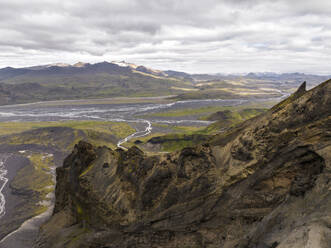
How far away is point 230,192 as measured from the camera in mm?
23609

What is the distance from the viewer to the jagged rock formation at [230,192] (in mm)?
17750

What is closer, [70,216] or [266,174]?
[266,174]

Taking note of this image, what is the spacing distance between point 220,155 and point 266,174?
638 centimetres

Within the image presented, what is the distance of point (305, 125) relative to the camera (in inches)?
859

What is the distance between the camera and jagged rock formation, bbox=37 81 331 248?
1775cm

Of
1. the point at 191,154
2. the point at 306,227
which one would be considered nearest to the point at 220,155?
the point at 191,154

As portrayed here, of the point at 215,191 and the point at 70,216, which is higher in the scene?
the point at 215,191

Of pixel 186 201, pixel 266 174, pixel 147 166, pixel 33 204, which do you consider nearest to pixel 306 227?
pixel 266 174

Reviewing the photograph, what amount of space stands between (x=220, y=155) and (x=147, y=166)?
1011 cm

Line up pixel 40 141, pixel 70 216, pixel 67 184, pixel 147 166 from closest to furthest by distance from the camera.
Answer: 1. pixel 147 166
2. pixel 70 216
3. pixel 67 184
4. pixel 40 141

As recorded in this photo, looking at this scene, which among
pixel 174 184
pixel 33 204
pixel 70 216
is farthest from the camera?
pixel 33 204

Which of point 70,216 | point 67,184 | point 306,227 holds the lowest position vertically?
point 70,216

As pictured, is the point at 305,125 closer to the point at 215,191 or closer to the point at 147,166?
the point at 215,191

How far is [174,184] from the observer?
2720 centimetres
